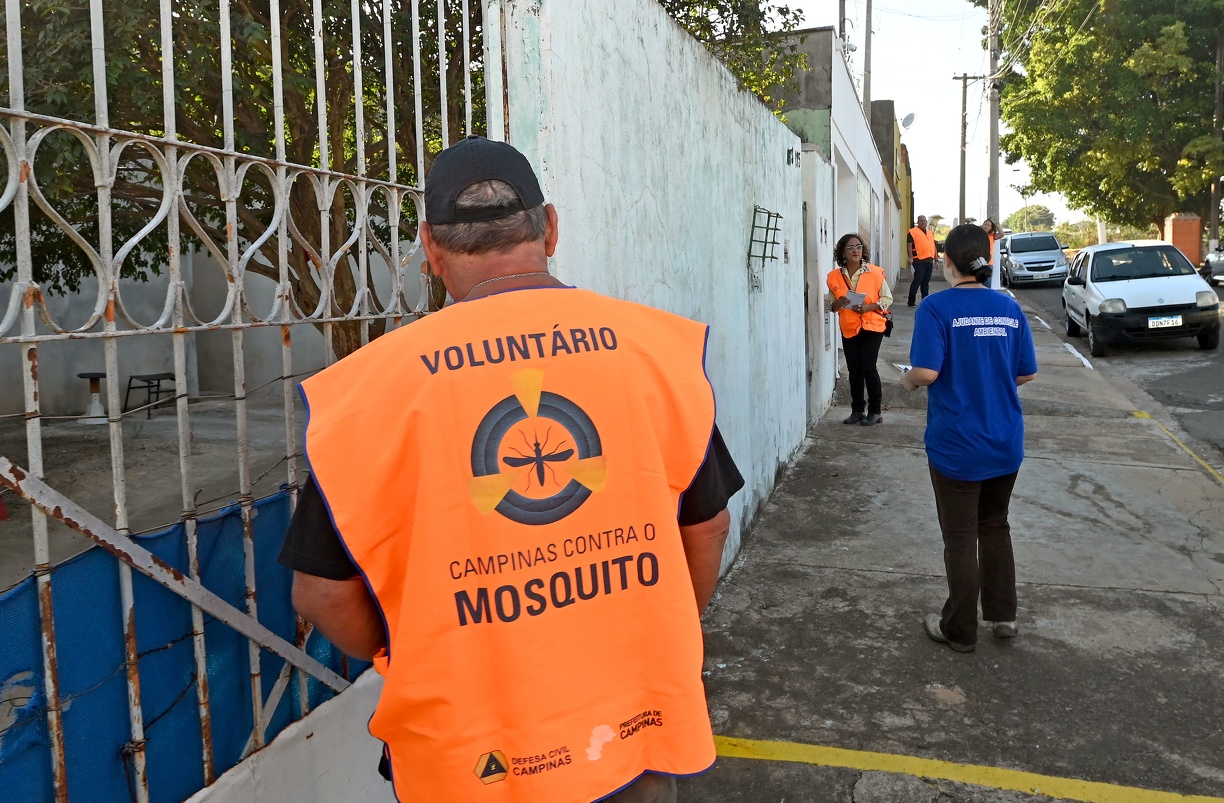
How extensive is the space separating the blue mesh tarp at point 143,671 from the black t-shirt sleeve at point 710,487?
116 centimetres

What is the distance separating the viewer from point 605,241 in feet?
11.6

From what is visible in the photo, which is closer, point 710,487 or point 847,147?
point 710,487

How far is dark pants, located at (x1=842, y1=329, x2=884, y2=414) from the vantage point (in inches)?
344

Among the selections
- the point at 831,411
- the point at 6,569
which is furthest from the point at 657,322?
the point at 831,411

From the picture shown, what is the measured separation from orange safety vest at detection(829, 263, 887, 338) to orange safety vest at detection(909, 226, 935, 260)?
32.0 ft

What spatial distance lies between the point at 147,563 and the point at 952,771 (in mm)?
2525

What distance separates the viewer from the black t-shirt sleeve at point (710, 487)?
1.63 meters

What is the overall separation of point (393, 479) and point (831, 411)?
906 cm

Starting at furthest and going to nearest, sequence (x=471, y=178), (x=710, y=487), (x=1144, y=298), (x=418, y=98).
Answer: (x=1144, y=298)
(x=418, y=98)
(x=710, y=487)
(x=471, y=178)

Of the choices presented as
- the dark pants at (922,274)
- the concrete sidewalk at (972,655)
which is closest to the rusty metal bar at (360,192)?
the concrete sidewalk at (972,655)

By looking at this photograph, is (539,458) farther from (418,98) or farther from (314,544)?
(418,98)

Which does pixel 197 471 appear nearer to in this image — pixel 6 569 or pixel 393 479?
pixel 6 569

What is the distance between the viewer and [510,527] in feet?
4.63

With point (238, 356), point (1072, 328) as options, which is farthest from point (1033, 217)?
point (238, 356)
